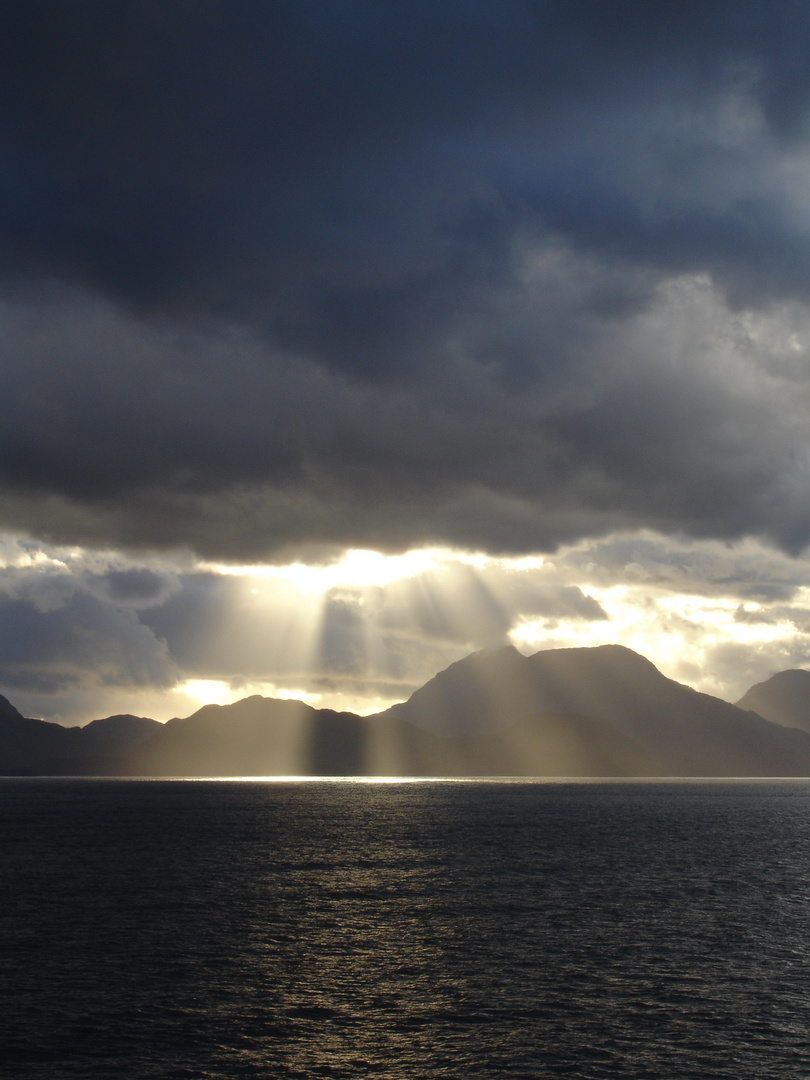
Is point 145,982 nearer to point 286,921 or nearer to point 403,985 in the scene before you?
point 403,985

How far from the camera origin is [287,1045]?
135ft

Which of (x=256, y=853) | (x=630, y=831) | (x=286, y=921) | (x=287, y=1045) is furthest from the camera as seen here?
(x=630, y=831)

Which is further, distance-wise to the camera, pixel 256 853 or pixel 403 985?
pixel 256 853

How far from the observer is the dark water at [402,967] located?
39.9 meters

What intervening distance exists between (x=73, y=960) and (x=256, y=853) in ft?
218

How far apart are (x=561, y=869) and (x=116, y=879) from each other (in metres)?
49.1

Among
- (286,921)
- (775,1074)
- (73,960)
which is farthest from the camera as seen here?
(286,921)

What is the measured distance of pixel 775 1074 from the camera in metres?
38.2

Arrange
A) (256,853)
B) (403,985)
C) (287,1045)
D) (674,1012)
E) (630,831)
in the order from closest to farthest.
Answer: (287,1045) < (674,1012) < (403,985) < (256,853) < (630,831)

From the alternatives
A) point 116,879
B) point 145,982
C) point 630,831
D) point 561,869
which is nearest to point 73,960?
point 145,982

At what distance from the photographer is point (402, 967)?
5591 centimetres

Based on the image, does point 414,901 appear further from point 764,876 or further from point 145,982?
point 764,876

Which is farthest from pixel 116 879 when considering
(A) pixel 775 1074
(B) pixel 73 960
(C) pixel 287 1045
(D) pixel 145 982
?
(A) pixel 775 1074

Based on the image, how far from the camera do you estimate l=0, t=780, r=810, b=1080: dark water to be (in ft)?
131
